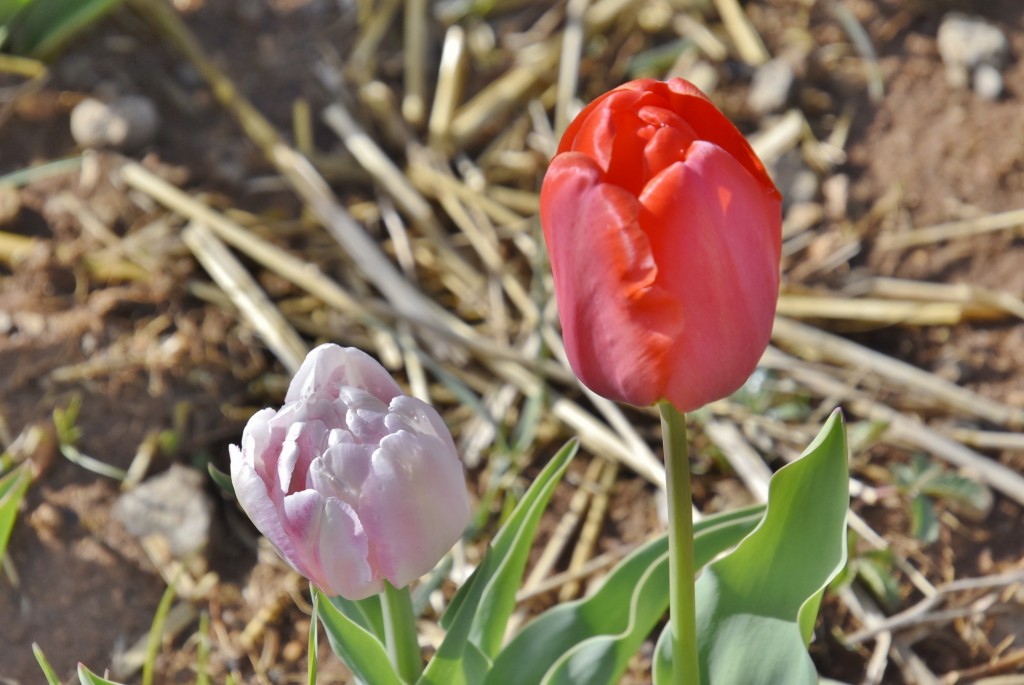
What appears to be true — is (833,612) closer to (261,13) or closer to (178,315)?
(178,315)

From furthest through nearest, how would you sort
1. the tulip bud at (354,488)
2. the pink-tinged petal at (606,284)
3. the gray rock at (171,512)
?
the gray rock at (171,512) < the tulip bud at (354,488) < the pink-tinged petal at (606,284)

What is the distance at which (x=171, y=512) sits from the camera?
1.58 metres

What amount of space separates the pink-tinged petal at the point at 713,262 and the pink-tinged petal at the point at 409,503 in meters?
0.18

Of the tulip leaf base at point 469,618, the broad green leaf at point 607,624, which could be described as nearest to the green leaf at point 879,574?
the broad green leaf at point 607,624

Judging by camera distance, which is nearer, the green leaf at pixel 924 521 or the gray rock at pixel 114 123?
the green leaf at pixel 924 521

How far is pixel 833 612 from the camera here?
1461mm

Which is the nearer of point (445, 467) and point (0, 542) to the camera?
point (445, 467)

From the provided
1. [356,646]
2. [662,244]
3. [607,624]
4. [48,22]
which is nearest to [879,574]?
[607,624]

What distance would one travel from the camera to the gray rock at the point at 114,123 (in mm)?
2010

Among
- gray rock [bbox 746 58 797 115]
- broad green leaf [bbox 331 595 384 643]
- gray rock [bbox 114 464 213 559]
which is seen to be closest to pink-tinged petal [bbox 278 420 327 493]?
broad green leaf [bbox 331 595 384 643]

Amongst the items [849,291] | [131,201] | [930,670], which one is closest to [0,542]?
[131,201]

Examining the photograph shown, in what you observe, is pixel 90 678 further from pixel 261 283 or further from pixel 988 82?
pixel 988 82

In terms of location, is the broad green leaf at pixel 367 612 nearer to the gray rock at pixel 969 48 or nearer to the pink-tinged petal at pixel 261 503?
the pink-tinged petal at pixel 261 503

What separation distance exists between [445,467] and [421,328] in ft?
3.04
